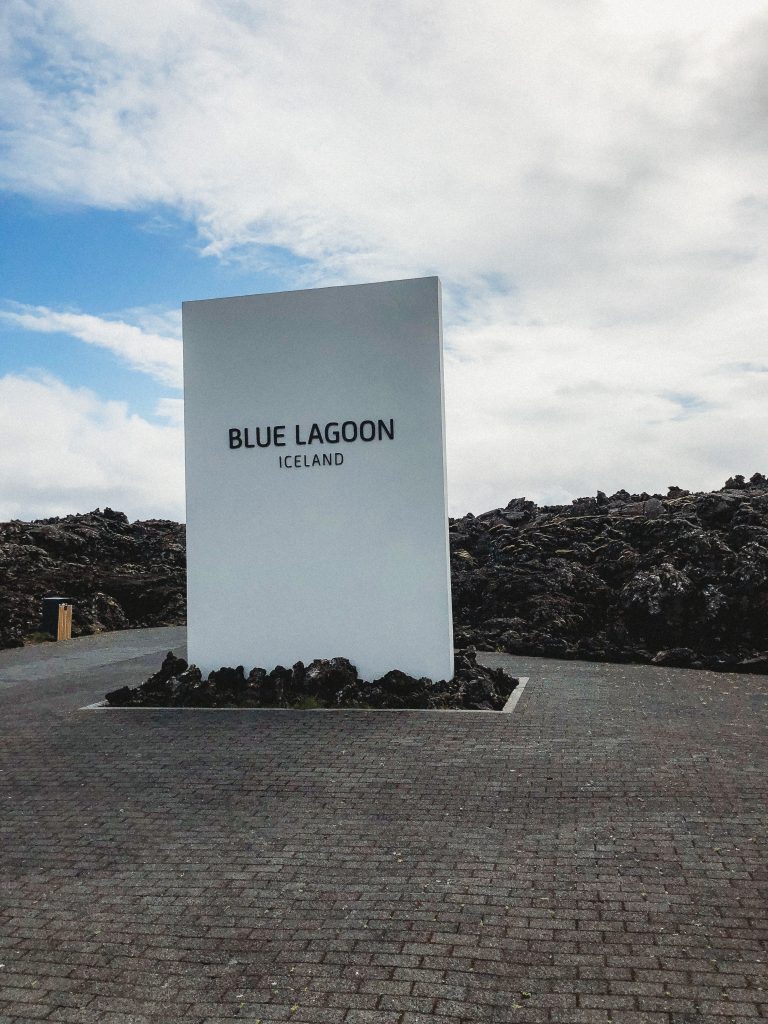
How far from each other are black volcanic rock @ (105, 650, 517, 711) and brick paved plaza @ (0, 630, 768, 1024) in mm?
779

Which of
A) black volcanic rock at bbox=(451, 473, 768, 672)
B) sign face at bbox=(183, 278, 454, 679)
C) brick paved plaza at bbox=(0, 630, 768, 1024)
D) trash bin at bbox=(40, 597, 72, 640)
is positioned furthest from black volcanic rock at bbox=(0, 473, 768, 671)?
brick paved plaza at bbox=(0, 630, 768, 1024)

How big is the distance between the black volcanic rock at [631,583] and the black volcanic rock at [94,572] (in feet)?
28.6

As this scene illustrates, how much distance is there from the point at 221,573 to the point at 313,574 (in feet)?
4.40

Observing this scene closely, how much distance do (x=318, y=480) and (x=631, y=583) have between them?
8.00 m

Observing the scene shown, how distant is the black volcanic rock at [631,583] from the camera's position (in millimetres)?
16141

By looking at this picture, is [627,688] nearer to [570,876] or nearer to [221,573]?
[221,573]

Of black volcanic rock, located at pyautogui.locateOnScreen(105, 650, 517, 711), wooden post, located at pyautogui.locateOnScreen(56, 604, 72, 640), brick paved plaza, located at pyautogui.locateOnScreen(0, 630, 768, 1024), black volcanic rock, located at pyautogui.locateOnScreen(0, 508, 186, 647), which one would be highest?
black volcanic rock, located at pyautogui.locateOnScreen(0, 508, 186, 647)

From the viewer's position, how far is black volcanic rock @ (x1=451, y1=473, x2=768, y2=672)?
635 inches

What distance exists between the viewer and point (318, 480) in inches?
487

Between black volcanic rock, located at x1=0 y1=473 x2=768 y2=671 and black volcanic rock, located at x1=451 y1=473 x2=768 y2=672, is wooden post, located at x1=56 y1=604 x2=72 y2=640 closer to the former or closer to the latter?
black volcanic rock, located at x1=0 y1=473 x2=768 y2=671

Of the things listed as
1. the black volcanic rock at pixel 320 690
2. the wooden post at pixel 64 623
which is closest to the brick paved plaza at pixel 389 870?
the black volcanic rock at pixel 320 690

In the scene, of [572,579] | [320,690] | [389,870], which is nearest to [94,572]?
[572,579]

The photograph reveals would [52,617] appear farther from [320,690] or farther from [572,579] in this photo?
[572,579]

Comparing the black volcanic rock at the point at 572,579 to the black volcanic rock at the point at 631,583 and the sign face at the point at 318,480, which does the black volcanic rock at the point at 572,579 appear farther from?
the sign face at the point at 318,480
